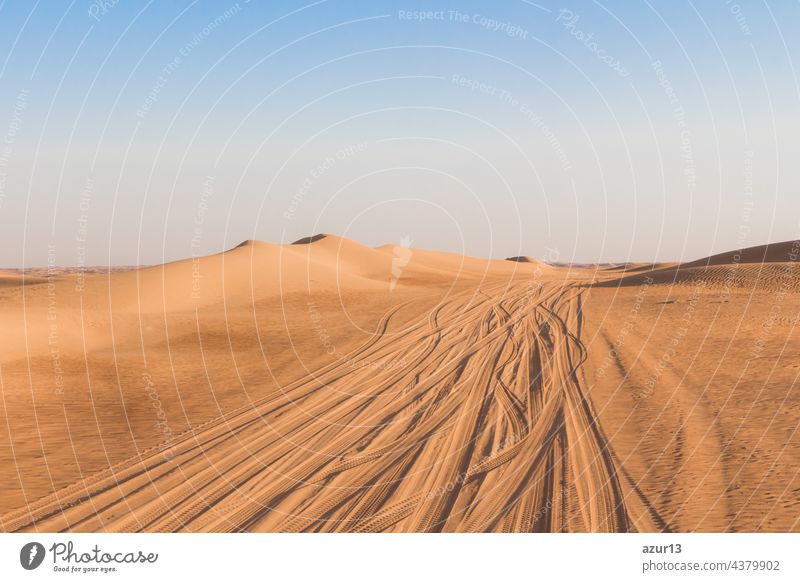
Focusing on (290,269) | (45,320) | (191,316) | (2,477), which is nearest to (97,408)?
(2,477)

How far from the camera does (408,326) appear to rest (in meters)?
26.9

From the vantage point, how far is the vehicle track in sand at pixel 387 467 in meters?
8.44

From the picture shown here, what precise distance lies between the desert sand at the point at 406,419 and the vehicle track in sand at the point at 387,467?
1.9 inches

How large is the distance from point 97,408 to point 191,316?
13.3 metres
